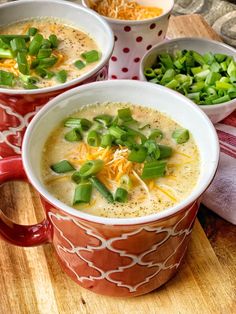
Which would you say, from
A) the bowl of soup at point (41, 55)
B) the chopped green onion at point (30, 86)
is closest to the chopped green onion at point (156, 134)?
the bowl of soup at point (41, 55)

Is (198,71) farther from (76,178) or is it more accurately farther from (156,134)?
(76,178)

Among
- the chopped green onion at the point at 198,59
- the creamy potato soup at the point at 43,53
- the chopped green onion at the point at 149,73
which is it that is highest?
the creamy potato soup at the point at 43,53

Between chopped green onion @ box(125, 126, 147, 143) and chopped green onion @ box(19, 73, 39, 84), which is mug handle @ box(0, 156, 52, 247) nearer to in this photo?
chopped green onion @ box(125, 126, 147, 143)

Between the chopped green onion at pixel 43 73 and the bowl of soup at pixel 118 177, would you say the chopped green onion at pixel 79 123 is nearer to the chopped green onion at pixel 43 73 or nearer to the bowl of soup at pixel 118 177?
the bowl of soup at pixel 118 177

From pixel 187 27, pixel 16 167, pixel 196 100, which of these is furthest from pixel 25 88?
pixel 187 27

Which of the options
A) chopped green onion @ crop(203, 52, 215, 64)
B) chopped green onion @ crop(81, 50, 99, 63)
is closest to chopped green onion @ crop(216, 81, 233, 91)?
chopped green onion @ crop(203, 52, 215, 64)

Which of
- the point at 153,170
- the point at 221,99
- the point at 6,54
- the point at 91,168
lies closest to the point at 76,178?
the point at 91,168

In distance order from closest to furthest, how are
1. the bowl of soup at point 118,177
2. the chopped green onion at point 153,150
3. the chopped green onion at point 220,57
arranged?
1. the bowl of soup at point 118,177
2. the chopped green onion at point 153,150
3. the chopped green onion at point 220,57

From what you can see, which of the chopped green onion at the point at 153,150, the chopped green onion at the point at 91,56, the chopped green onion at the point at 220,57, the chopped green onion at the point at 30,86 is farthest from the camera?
the chopped green onion at the point at 220,57
